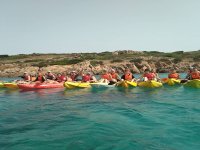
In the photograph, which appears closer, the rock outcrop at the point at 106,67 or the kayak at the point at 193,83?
the kayak at the point at 193,83

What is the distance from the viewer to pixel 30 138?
9.15m

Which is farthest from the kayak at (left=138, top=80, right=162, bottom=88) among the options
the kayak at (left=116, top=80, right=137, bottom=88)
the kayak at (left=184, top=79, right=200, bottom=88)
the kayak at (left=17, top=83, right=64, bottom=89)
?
the kayak at (left=17, top=83, right=64, bottom=89)

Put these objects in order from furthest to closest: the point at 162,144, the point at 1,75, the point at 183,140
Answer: the point at 1,75, the point at 183,140, the point at 162,144

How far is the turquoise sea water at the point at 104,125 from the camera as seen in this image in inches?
337

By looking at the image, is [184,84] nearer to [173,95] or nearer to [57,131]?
[173,95]

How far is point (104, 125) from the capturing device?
10562 mm

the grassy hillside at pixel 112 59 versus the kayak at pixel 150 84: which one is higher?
the grassy hillside at pixel 112 59

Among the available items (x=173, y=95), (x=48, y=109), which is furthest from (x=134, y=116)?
(x=173, y=95)

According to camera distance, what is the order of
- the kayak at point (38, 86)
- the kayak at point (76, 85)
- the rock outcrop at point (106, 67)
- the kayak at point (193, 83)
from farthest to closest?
the rock outcrop at point (106, 67) → the kayak at point (38, 86) → the kayak at point (76, 85) → the kayak at point (193, 83)

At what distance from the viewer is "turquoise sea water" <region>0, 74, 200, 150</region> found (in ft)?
28.1

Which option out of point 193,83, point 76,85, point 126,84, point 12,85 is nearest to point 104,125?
point 126,84

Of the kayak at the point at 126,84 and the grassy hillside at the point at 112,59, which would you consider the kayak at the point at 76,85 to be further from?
the grassy hillside at the point at 112,59

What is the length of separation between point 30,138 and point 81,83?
13569 millimetres

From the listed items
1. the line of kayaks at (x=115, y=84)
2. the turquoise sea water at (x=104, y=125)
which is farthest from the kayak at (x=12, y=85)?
the turquoise sea water at (x=104, y=125)
